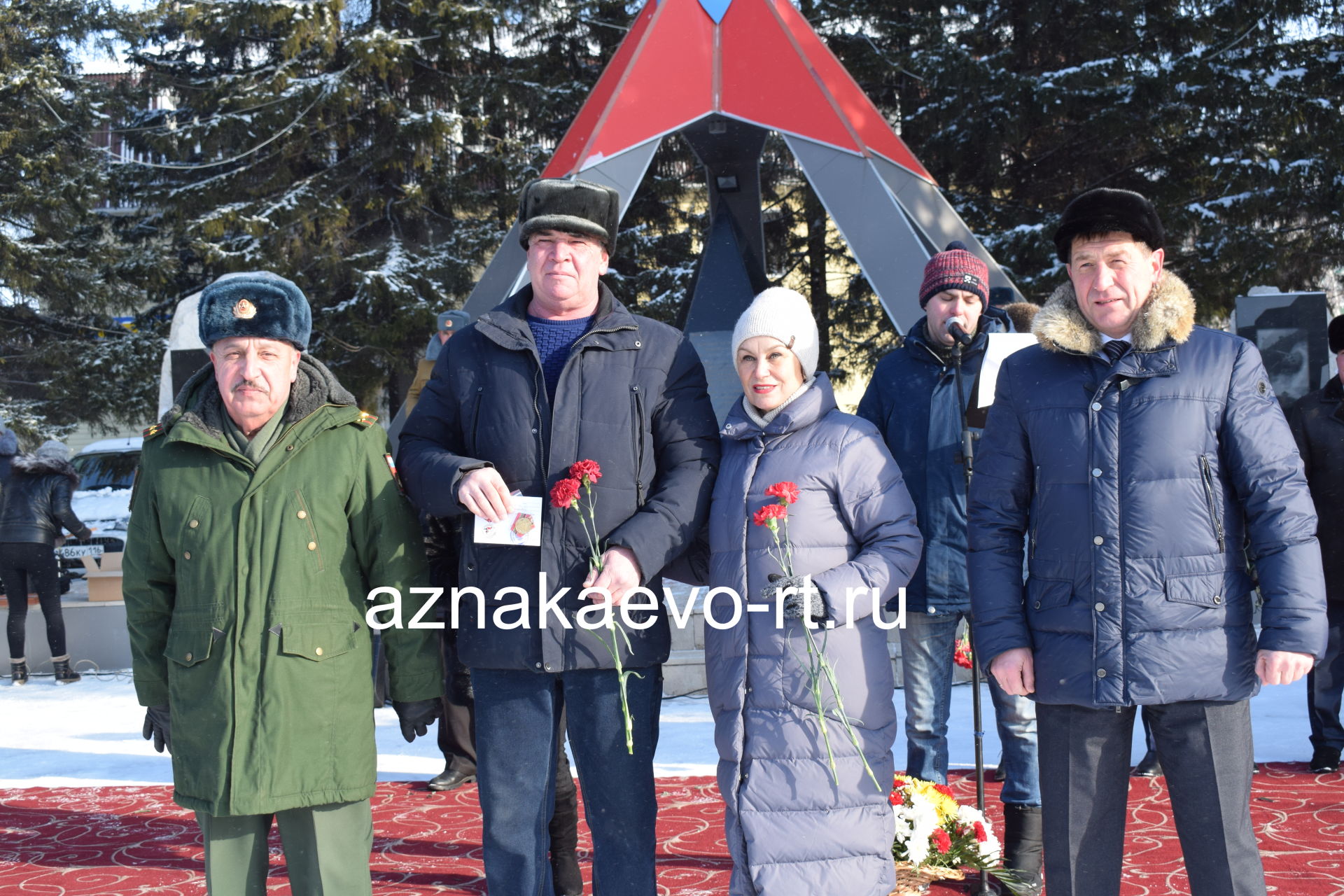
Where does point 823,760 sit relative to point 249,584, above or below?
below

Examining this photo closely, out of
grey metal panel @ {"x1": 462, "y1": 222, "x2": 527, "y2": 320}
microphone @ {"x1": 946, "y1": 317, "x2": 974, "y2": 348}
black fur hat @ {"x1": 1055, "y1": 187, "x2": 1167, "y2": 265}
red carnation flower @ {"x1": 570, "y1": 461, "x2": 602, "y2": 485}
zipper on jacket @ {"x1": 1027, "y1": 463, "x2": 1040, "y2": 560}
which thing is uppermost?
grey metal panel @ {"x1": 462, "y1": 222, "x2": 527, "y2": 320}

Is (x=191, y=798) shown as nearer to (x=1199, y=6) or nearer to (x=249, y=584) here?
(x=249, y=584)

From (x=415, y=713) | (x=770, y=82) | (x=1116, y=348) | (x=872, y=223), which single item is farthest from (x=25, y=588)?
(x=1116, y=348)

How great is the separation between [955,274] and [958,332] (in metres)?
0.20

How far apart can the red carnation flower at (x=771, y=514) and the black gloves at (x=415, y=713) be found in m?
0.88

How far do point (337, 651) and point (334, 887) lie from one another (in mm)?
517

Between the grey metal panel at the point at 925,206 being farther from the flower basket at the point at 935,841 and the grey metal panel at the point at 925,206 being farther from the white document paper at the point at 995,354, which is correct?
the flower basket at the point at 935,841

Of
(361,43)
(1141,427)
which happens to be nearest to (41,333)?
(361,43)

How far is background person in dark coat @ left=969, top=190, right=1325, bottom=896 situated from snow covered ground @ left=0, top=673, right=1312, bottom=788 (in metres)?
2.62

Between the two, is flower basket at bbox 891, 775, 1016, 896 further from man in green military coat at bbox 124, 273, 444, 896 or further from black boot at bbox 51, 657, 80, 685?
black boot at bbox 51, 657, 80, 685

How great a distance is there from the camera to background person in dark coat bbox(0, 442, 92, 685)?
25.9 ft

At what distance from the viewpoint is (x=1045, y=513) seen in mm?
2355

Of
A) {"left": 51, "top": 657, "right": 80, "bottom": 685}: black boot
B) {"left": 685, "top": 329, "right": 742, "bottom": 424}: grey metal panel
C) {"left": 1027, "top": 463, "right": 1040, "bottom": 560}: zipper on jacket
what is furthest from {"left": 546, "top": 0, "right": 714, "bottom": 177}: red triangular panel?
{"left": 51, "top": 657, "right": 80, "bottom": 685}: black boot

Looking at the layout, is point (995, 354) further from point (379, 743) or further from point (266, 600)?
point (379, 743)
